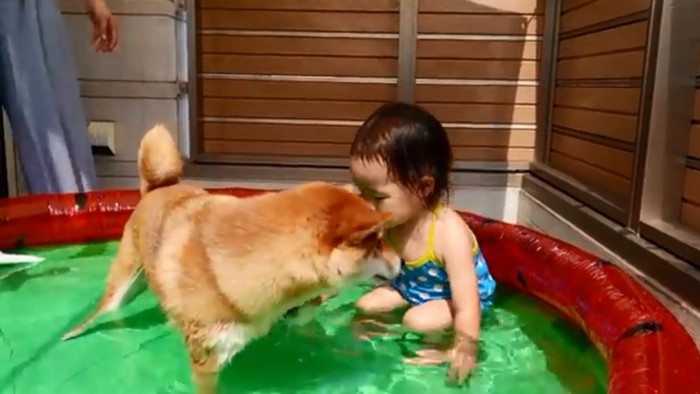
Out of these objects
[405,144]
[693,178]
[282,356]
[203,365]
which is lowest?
[282,356]

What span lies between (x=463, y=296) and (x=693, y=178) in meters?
0.98

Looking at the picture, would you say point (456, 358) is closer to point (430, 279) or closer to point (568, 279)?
point (430, 279)

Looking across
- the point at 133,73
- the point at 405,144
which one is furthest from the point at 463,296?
the point at 133,73

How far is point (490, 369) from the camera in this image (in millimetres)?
1848

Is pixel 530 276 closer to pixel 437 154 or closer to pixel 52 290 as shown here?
pixel 437 154

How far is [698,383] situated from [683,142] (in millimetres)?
1262

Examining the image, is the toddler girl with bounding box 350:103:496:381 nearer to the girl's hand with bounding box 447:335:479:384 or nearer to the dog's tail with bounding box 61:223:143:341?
the girl's hand with bounding box 447:335:479:384

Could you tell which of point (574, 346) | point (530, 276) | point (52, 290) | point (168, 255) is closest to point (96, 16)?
point (52, 290)

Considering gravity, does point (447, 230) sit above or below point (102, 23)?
below

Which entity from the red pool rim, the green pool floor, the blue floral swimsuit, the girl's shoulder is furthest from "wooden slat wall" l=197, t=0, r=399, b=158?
the girl's shoulder

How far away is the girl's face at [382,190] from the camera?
5.92 ft

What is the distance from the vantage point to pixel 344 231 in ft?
4.21

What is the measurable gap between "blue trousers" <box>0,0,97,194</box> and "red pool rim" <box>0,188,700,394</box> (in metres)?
0.32

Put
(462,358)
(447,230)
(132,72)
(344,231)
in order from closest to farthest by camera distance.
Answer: (344,231) → (462,358) → (447,230) → (132,72)
